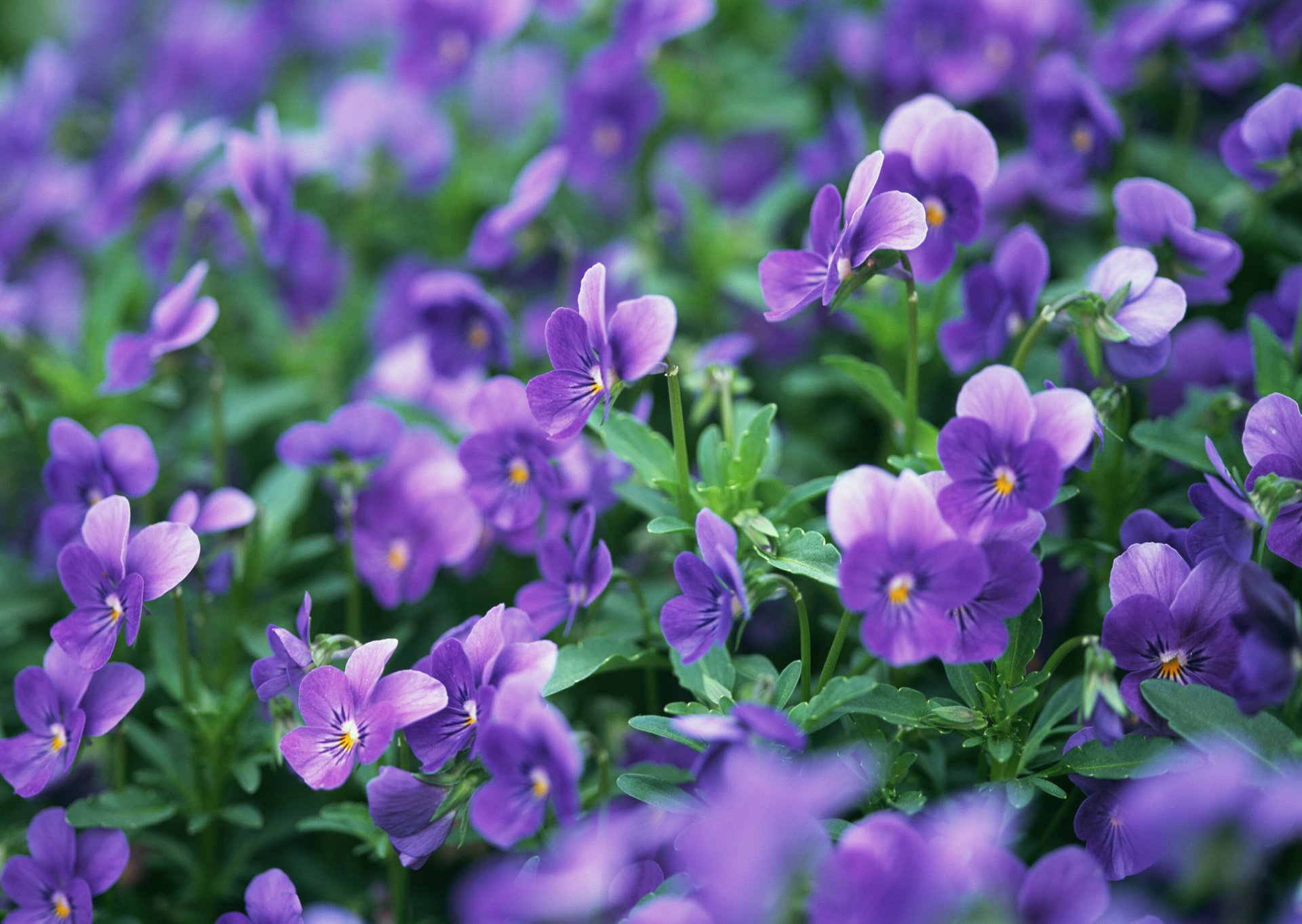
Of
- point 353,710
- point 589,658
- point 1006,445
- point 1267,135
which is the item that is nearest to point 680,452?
point 589,658

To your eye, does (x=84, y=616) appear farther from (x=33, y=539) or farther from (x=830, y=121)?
(x=830, y=121)

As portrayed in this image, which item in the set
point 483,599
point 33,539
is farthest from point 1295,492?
point 33,539

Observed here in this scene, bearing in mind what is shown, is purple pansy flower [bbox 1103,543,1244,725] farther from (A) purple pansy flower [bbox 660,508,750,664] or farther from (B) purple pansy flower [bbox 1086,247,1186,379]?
(A) purple pansy flower [bbox 660,508,750,664]

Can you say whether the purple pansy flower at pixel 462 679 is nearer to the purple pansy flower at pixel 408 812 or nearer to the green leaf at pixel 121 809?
the purple pansy flower at pixel 408 812

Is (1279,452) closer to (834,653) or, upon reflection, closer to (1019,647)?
(1019,647)

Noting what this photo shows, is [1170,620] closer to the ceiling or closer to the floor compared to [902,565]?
closer to the floor

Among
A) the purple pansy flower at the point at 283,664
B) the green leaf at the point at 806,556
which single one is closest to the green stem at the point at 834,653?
the green leaf at the point at 806,556

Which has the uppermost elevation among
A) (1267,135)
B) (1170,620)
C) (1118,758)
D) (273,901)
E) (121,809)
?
(1267,135)
